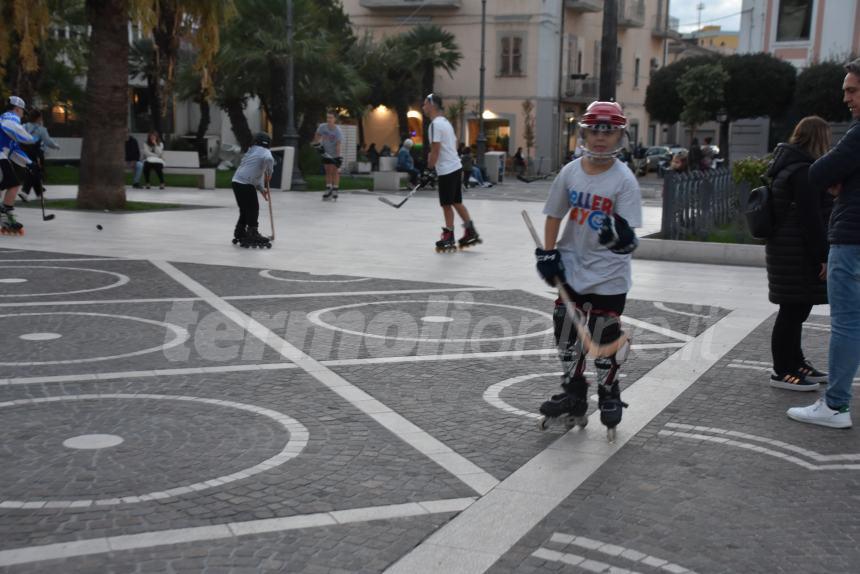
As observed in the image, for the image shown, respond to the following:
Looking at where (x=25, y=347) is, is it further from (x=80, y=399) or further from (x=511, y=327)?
(x=511, y=327)

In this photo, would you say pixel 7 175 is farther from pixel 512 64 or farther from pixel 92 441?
pixel 512 64

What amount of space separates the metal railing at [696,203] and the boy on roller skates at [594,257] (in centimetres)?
851

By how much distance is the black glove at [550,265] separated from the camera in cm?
513

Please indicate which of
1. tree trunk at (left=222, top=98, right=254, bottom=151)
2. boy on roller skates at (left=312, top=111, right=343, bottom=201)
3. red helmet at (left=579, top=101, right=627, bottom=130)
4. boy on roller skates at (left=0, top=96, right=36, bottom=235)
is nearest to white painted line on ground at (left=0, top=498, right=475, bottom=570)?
red helmet at (left=579, top=101, right=627, bottom=130)

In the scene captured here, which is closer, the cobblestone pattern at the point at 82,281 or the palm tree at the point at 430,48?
the cobblestone pattern at the point at 82,281

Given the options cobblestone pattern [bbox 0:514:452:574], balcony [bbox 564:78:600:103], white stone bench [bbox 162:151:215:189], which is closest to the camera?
cobblestone pattern [bbox 0:514:452:574]

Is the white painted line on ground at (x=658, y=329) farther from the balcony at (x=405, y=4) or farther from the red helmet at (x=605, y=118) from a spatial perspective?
the balcony at (x=405, y=4)

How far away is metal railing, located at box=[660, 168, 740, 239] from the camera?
44.5ft

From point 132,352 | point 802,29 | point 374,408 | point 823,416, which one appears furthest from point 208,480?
point 802,29

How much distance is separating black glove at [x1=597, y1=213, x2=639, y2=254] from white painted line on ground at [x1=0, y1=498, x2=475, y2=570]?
1520 millimetres

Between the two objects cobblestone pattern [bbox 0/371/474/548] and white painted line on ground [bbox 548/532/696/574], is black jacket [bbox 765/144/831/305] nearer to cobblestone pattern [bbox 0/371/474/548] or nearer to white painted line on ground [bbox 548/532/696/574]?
cobblestone pattern [bbox 0/371/474/548]

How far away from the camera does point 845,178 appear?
5207mm

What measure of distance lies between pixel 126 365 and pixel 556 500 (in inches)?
134

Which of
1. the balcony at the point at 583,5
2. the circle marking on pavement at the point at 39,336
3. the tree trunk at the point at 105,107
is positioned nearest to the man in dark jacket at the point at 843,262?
the circle marking on pavement at the point at 39,336
